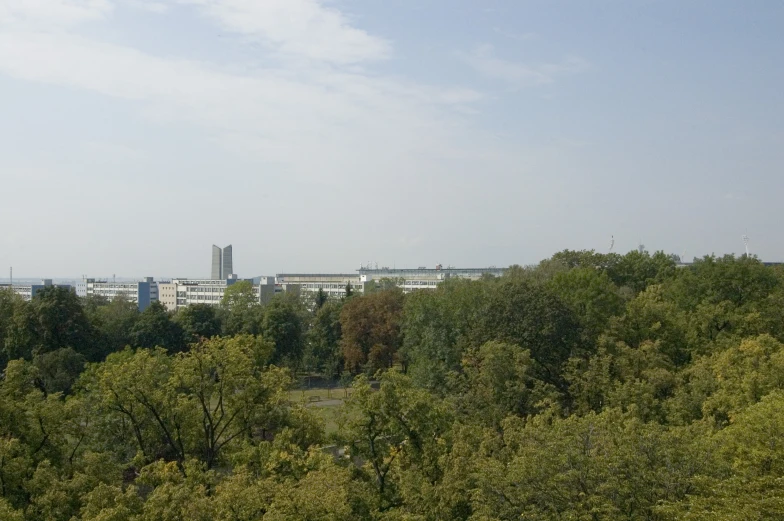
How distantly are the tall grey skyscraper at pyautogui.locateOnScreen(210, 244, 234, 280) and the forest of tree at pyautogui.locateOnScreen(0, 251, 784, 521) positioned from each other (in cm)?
10279

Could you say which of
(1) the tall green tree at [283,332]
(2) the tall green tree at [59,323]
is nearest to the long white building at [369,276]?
(1) the tall green tree at [283,332]

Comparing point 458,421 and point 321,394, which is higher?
point 458,421

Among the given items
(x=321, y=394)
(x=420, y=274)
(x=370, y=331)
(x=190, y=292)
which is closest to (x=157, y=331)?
(x=321, y=394)

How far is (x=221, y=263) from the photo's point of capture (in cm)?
14000

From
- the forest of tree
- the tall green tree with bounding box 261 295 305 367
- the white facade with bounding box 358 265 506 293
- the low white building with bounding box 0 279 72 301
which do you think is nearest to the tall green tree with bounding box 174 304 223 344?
the tall green tree with bounding box 261 295 305 367

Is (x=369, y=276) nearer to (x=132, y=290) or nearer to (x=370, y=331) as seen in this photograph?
(x=132, y=290)

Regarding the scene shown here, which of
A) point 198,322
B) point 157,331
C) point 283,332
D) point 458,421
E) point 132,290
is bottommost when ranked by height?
point 458,421

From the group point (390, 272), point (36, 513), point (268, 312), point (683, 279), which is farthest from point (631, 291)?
point (390, 272)

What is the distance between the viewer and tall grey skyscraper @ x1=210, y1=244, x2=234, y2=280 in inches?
5487

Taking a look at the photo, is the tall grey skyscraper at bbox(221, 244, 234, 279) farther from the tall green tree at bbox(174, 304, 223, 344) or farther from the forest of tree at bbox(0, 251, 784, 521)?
the forest of tree at bbox(0, 251, 784, 521)

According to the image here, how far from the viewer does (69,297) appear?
3812cm

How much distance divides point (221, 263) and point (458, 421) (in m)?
123

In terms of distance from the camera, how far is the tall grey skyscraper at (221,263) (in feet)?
457

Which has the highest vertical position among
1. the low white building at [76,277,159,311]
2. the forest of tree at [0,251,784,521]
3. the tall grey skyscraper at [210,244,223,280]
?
the tall grey skyscraper at [210,244,223,280]
